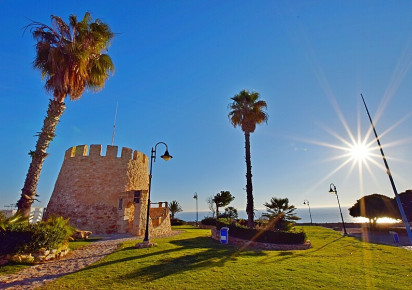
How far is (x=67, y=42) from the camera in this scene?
12.1 m

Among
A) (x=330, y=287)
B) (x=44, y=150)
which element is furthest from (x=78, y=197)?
(x=330, y=287)

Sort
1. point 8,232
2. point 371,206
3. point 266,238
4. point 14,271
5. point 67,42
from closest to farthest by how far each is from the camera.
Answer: point 14,271, point 8,232, point 67,42, point 266,238, point 371,206

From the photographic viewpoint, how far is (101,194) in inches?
791

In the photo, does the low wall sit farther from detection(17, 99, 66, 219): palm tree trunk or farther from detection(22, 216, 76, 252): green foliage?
detection(17, 99, 66, 219): palm tree trunk

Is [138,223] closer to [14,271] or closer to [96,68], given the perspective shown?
[14,271]

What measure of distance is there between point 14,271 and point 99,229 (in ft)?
39.1

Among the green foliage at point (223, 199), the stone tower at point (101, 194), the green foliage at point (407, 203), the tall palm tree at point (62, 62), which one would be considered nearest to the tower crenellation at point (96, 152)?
the stone tower at point (101, 194)

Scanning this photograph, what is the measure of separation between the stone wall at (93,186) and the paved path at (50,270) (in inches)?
338

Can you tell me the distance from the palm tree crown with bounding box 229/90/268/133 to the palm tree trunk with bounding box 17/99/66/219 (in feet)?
49.8

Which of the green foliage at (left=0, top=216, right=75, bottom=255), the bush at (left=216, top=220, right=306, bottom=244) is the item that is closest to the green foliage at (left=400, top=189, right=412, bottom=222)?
the bush at (left=216, top=220, right=306, bottom=244)

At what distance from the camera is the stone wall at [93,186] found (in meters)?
19.2

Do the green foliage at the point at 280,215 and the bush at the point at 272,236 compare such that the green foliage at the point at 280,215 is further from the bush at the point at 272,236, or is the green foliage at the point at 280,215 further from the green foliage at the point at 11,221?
the green foliage at the point at 11,221

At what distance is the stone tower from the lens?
19.0 metres

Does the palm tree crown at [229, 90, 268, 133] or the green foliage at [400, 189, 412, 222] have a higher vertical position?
the palm tree crown at [229, 90, 268, 133]
